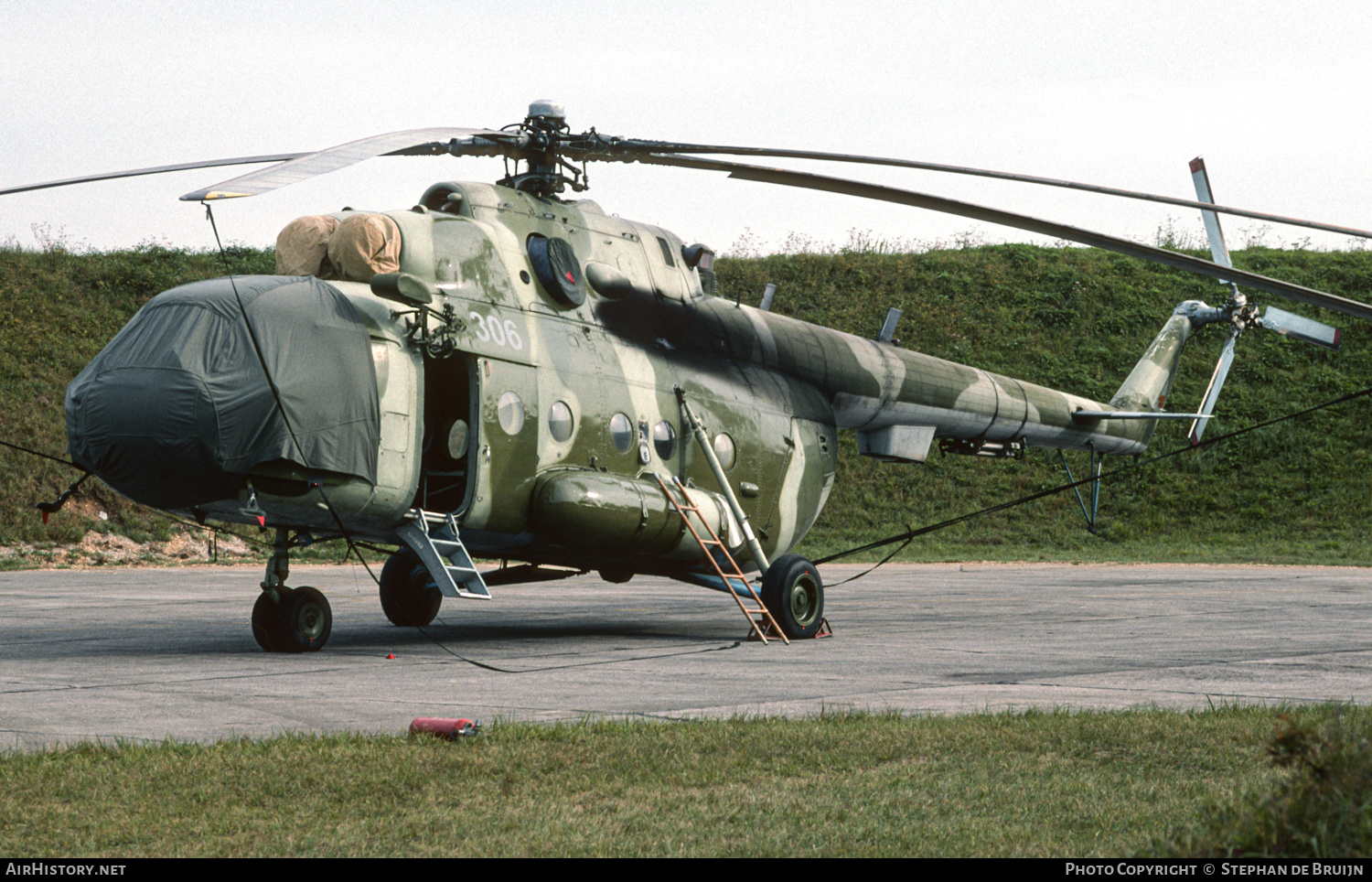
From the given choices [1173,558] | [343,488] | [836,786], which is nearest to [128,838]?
[836,786]

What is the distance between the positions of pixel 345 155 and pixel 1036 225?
5155mm

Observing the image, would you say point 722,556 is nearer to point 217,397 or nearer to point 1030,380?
point 217,397

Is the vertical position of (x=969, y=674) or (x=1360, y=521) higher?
(x=969, y=674)

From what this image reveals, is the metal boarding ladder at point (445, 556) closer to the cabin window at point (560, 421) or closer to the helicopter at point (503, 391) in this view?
the helicopter at point (503, 391)

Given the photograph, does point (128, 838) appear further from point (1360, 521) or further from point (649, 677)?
point (1360, 521)

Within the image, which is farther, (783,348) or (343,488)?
(783,348)

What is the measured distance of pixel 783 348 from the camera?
576 inches

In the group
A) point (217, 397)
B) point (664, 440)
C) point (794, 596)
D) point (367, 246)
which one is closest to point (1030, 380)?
point (794, 596)

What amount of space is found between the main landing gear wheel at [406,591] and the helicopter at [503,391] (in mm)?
31

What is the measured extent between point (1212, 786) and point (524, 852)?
2.82m

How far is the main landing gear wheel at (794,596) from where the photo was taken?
12797 mm

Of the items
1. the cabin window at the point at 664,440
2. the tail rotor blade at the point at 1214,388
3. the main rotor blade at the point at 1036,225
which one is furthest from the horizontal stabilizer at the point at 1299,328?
the cabin window at the point at 664,440
